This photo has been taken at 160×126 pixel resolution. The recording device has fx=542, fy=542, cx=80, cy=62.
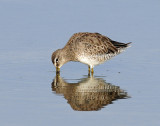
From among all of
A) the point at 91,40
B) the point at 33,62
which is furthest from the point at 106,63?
the point at 33,62

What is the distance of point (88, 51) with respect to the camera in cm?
1598

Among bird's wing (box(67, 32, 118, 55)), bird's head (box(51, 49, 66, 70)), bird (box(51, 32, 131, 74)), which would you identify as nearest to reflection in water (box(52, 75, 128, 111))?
bird's head (box(51, 49, 66, 70))

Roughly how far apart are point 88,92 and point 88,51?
2.77 metres

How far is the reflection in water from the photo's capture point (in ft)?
40.5

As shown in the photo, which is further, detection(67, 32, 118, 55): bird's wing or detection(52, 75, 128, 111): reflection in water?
detection(67, 32, 118, 55): bird's wing

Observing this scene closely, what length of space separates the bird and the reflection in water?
104 cm

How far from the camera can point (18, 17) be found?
20.4 meters

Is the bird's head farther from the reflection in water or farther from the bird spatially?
the reflection in water

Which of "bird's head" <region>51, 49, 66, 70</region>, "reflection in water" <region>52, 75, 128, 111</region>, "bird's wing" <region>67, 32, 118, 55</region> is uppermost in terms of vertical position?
"bird's wing" <region>67, 32, 118, 55</region>

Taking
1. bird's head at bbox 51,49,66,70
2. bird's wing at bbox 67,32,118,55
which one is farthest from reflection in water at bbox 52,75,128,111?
bird's wing at bbox 67,32,118,55

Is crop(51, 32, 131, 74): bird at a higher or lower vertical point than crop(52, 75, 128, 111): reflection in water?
higher

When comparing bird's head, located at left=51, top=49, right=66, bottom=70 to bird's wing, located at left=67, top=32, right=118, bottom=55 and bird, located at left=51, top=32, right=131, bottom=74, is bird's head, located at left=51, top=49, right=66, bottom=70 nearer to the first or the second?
bird, located at left=51, top=32, right=131, bottom=74

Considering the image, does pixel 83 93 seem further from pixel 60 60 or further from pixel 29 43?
pixel 29 43

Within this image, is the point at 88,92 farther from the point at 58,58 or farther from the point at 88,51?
the point at 58,58
